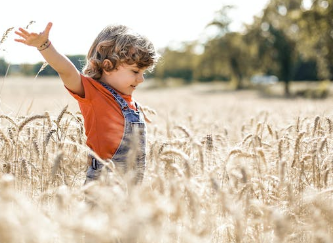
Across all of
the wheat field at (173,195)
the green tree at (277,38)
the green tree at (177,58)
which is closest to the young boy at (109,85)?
the wheat field at (173,195)

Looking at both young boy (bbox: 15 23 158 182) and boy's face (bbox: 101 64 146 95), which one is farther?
boy's face (bbox: 101 64 146 95)

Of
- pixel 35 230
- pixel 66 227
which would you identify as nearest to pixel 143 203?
pixel 66 227

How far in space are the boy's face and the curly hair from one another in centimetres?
4

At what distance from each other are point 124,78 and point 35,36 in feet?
2.18

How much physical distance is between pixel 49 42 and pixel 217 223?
1471 mm

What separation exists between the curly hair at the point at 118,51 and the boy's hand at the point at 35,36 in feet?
1.58

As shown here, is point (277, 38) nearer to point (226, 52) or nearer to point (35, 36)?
point (226, 52)

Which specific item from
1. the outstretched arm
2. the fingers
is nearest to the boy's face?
the outstretched arm

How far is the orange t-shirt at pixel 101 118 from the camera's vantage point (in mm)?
2602

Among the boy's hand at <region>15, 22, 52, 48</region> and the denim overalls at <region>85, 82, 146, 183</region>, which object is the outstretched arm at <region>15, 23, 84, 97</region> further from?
the denim overalls at <region>85, 82, 146, 183</region>

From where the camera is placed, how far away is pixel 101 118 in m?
2.64

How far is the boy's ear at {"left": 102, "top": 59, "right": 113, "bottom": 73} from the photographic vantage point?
9.18ft

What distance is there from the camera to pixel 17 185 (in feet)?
7.84

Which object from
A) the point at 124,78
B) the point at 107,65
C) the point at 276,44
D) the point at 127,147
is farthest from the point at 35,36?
the point at 276,44
